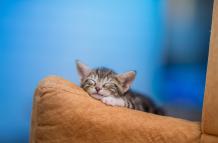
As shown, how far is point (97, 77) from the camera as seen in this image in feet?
4.55

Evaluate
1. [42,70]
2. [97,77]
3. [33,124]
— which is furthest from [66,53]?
[33,124]

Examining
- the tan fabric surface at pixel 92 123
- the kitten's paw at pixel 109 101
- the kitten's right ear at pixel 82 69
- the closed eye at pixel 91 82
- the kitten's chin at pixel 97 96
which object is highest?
the kitten's right ear at pixel 82 69

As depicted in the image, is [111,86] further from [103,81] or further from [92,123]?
[92,123]

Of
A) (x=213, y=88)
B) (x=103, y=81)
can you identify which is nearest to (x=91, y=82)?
(x=103, y=81)

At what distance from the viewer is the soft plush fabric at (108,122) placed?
109cm

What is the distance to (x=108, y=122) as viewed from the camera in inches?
45.3

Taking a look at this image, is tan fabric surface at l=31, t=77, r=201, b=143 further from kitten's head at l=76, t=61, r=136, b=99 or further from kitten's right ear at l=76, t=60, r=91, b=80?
kitten's right ear at l=76, t=60, r=91, b=80

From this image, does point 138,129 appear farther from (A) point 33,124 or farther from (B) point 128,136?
(A) point 33,124

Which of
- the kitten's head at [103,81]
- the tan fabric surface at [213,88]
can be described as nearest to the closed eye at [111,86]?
the kitten's head at [103,81]

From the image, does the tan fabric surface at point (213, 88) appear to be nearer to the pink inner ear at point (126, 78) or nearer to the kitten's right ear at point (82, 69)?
the pink inner ear at point (126, 78)

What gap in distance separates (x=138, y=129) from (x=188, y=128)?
0.17m

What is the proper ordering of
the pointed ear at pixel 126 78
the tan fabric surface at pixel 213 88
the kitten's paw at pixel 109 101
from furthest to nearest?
the pointed ear at pixel 126 78 < the kitten's paw at pixel 109 101 < the tan fabric surface at pixel 213 88

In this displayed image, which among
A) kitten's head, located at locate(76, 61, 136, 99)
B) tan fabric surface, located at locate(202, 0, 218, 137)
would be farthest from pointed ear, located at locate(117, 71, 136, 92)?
tan fabric surface, located at locate(202, 0, 218, 137)

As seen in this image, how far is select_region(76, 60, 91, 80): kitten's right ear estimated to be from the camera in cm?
144
